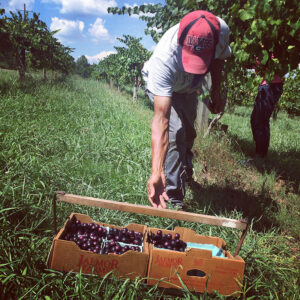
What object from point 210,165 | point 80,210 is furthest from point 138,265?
point 210,165

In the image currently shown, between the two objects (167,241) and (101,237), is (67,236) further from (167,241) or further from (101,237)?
(167,241)

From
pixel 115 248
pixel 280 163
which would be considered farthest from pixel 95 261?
pixel 280 163

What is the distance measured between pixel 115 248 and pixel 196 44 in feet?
4.78

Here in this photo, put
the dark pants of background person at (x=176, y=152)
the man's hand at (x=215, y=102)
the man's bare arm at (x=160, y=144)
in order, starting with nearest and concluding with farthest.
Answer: the man's bare arm at (x=160, y=144) → the dark pants of background person at (x=176, y=152) → the man's hand at (x=215, y=102)

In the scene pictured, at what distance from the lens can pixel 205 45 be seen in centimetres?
173

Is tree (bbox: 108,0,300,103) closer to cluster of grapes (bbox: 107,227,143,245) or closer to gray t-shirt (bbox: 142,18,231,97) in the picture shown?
gray t-shirt (bbox: 142,18,231,97)

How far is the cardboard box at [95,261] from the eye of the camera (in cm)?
139

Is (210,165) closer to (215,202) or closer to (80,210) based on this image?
(215,202)

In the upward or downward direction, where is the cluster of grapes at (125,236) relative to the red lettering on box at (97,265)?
downward

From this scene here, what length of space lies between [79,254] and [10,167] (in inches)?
55.7

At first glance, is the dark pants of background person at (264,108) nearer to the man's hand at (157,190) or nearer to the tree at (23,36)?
the man's hand at (157,190)

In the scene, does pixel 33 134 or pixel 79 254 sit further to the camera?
pixel 33 134

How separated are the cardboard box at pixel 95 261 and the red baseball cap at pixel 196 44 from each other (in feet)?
4.18

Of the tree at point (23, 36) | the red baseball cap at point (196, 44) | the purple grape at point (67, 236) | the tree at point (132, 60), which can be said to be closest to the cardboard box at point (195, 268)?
the purple grape at point (67, 236)
